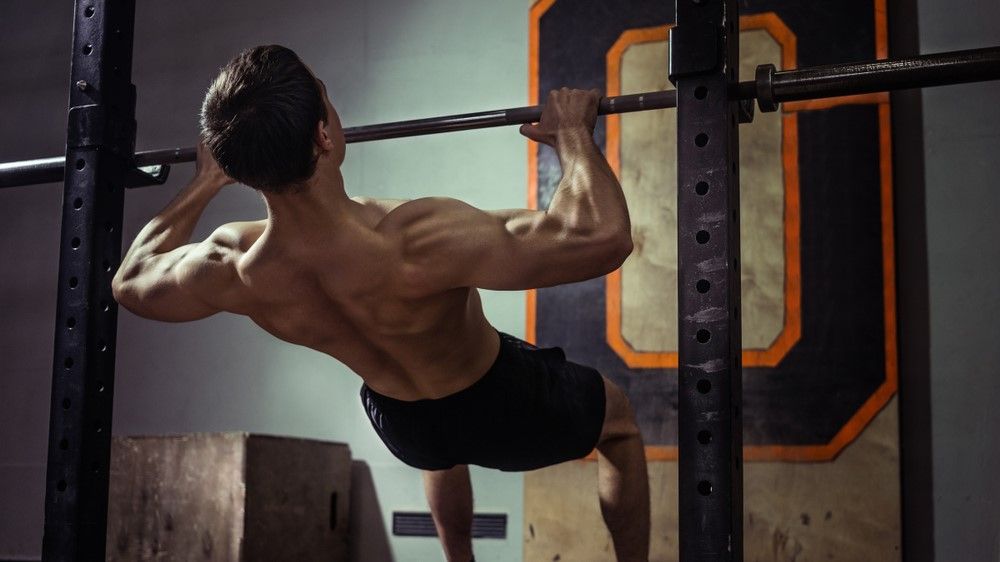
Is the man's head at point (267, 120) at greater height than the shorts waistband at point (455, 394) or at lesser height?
greater

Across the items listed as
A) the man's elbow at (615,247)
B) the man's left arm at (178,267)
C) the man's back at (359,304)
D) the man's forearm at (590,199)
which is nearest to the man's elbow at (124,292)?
the man's left arm at (178,267)

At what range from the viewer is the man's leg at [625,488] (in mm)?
2871

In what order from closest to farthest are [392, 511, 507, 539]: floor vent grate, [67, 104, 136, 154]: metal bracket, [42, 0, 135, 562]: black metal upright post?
[42, 0, 135, 562]: black metal upright post < [67, 104, 136, 154]: metal bracket < [392, 511, 507, 539]: floor vent grate

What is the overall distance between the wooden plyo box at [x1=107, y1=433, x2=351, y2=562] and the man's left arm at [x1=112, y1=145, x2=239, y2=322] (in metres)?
1.31

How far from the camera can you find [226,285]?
8.05 feet

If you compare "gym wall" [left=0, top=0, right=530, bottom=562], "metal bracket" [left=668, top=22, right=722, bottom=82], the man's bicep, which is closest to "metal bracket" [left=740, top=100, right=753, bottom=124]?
"metal bracket" [left=668, top=22, right=722, bottom=82]

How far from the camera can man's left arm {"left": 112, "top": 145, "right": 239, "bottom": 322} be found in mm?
2457

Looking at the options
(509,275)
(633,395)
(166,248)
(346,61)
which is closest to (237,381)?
(346,61)

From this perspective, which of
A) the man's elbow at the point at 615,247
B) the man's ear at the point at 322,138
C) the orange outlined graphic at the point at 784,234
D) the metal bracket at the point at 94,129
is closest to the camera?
the man's elbow at the point at 615,247

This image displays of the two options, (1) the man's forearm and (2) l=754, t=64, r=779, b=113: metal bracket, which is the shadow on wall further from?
(2) l=754, t=64, r=779, b=113: metal bracket

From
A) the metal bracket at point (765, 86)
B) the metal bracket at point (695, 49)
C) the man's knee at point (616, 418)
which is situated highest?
the metal bracket at point (695, 49)

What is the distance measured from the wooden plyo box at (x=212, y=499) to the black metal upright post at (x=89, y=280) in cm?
124

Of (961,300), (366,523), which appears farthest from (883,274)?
(366,523)

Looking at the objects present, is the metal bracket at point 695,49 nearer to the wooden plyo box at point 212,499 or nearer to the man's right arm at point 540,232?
the man's right arm at point 540,232
